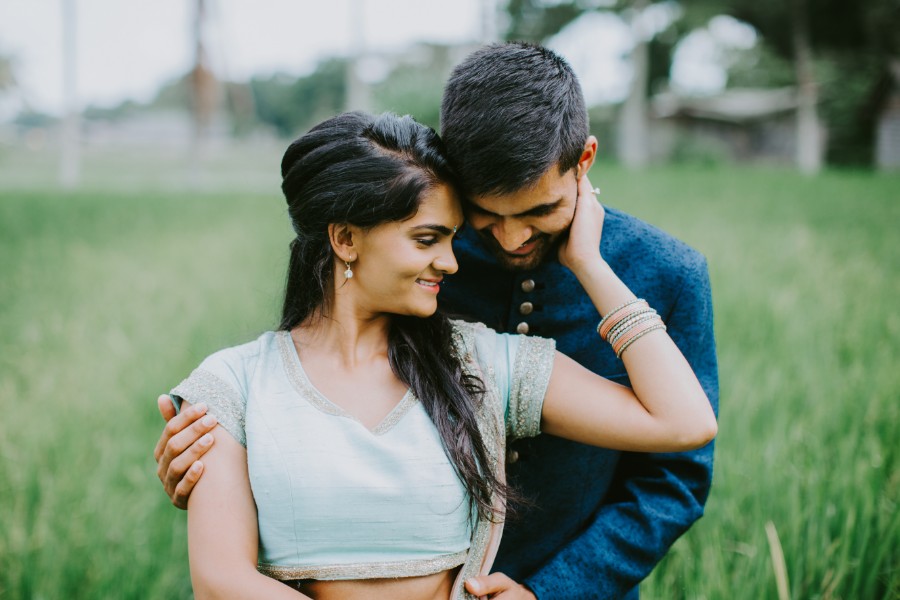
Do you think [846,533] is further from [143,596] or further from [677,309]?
[143,596]

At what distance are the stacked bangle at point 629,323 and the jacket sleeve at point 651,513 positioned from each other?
0.22m

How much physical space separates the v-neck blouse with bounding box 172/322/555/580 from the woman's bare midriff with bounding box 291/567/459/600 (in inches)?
1.0

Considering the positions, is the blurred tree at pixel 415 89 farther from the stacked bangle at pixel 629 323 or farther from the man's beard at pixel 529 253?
the stacked bangle at pixel 629 323

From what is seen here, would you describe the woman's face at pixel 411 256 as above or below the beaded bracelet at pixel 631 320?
above

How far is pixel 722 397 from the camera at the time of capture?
3.44 metres

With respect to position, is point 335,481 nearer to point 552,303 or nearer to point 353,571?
point 353,571

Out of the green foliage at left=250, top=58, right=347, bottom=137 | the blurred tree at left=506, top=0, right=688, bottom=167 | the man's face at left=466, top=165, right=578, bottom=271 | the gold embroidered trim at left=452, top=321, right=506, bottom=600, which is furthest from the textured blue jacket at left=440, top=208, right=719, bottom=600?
the green foliage at left=250, top=58, right=347, bottom=137

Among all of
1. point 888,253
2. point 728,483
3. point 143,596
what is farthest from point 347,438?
point 888,253

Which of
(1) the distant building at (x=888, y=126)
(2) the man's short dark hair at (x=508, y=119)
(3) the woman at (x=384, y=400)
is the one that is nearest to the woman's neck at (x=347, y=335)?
(3) the woman at (x=384, y=400)

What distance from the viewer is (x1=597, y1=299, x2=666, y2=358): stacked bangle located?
57.0 inches

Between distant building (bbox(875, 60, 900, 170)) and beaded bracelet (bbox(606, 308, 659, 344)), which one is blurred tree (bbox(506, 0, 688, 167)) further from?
beaded bracelet (bbox(606, 308, 659, 344))

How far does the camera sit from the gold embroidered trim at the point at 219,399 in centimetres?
139

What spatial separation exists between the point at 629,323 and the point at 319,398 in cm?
61

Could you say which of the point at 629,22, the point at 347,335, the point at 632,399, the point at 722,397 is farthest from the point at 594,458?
the point at 629,22
